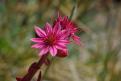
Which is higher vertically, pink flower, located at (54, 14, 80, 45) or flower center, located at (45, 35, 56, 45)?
pink flower, located at (54, 14, 80, 45)

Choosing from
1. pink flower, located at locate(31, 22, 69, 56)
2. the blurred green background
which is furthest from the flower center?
the blurred green background

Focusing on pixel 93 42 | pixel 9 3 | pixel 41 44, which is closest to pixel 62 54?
pixel 41 44

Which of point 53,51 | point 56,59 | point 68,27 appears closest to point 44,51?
point 53,51

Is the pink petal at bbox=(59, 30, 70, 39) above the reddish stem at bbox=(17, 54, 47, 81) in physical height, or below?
above

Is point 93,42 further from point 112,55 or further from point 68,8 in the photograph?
point 112,55

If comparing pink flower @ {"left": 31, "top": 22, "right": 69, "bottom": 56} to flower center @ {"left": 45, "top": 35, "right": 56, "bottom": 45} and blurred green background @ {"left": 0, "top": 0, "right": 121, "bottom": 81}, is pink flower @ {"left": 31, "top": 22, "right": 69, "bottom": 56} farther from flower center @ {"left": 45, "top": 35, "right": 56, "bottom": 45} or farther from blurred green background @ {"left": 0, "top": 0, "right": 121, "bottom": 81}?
blurred green background @ {"left": 0, "top": 0, "right": 121, "bottom": 81}

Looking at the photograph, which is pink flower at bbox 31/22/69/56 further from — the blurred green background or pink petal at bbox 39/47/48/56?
the blurred green background

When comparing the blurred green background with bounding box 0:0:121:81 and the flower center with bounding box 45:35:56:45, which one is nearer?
the flower center with bounding box 45:35:56:45

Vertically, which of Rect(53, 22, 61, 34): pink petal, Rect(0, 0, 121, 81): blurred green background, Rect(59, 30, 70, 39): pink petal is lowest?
Rect(0, 0, 121, 81): blurred green background
